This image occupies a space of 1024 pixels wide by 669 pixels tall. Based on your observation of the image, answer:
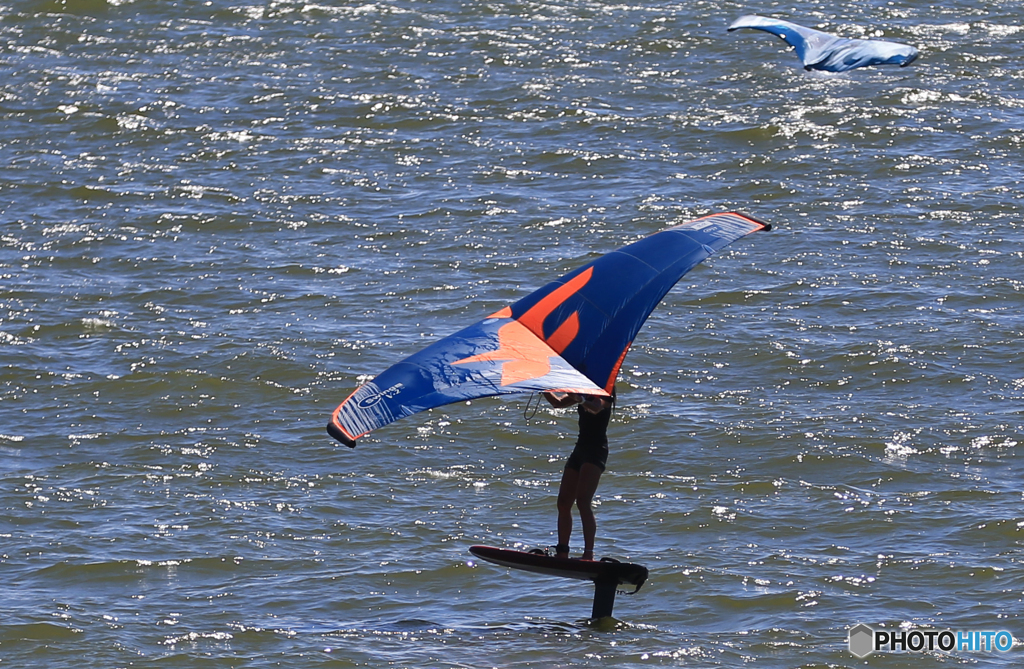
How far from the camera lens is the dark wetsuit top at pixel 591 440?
11664mm

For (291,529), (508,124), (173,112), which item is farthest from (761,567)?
(173,112)

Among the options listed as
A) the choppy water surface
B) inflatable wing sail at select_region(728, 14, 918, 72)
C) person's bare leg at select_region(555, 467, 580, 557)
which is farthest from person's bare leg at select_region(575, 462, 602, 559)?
inflatable wing sail at select_region(728, 14, 918, 72)

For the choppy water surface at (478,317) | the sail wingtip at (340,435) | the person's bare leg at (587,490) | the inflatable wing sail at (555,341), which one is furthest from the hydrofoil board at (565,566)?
the sail wingtip at (340,435)

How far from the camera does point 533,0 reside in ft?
109

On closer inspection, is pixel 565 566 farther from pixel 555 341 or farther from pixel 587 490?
pixel 555 341

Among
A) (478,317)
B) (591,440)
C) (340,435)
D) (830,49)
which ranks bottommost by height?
(478,317)

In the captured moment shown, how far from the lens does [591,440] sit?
11.7 metres

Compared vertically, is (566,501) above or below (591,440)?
below

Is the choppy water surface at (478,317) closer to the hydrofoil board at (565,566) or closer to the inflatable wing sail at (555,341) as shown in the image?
the hydrofoil board at (565,566)

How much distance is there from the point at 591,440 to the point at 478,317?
27.8 feet

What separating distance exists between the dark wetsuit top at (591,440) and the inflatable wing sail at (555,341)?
818 millimetres

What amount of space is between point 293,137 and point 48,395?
10.5 m

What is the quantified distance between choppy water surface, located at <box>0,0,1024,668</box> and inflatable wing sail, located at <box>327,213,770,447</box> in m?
2.60

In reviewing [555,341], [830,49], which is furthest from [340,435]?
[830,49]
